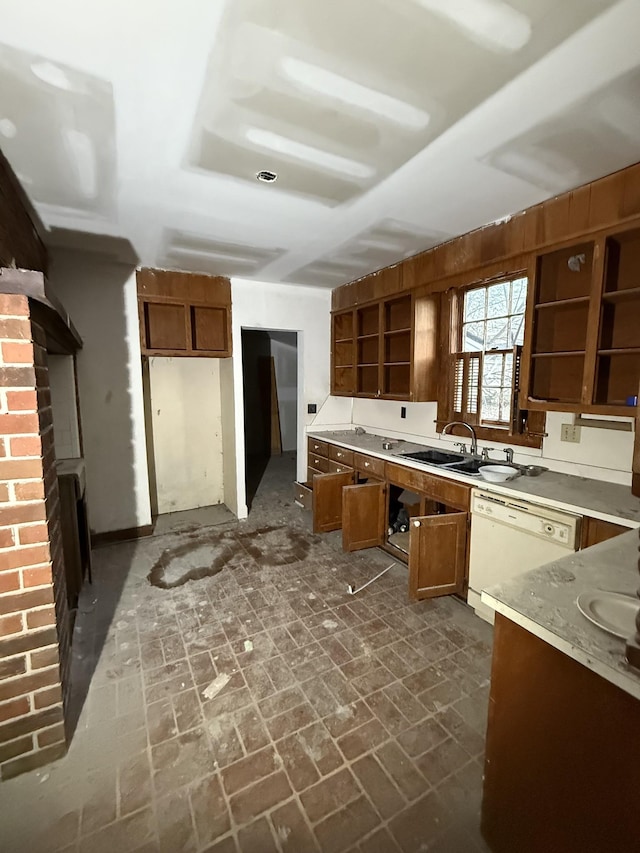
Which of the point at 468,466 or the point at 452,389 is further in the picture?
the point at 452,389

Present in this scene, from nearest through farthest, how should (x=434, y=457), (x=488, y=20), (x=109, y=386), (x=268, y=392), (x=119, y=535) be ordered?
(x=488, y=20) → (x=434, y=457) → (x=109, y=386) → (x=119, y=535) → (x=268, y=392)

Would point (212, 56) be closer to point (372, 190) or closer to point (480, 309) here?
point (372, 190)

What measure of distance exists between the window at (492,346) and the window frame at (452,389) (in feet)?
0.11

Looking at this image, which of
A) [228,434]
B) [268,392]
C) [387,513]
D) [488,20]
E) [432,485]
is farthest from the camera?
[268,392]

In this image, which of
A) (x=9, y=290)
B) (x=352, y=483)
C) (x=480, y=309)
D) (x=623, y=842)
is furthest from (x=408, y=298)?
(x=623, y=842)

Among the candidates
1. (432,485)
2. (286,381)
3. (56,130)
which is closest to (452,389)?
(432,485)

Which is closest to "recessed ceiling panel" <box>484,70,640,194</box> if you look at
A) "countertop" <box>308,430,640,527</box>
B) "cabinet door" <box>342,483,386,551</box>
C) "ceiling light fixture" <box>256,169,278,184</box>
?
"ceiling light fixture" <box>256,169,278,184</box>

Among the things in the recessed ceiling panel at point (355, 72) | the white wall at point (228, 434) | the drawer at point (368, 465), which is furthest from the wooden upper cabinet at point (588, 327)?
the white wall at point (228, 434)

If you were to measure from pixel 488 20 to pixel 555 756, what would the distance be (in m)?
2.11

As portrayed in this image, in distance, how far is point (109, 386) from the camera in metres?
3.48

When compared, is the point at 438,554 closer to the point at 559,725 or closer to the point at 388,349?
the point at 559,725

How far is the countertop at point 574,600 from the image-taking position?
918mm

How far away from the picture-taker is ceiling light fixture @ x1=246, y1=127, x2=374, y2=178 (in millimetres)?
1657

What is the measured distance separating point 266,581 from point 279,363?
5151 mm
